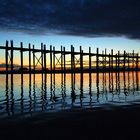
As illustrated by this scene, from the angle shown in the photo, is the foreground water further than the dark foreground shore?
Yes

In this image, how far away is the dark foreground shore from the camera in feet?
21.3

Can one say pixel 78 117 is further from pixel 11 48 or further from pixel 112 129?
pixel 11 48

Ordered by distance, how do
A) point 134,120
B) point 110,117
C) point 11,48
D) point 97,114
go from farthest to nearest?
1. point 11,48
2. point 97,114
3. point 110,117
4. point 134,120

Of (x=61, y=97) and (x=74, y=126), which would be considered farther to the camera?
(x=61, y=97)

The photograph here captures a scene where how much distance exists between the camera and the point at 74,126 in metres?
7.48

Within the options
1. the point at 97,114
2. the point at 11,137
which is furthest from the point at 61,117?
the point at 11,137

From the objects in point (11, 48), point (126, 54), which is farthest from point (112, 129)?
point (126, 54)

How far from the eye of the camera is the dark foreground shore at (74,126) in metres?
6.50

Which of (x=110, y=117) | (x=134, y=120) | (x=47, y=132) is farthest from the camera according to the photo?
(x=110, y=117)

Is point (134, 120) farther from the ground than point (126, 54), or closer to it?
closer to it

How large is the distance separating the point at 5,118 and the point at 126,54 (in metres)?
50.4

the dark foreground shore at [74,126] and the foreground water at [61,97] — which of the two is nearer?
the dark foreground shore at [74,126]

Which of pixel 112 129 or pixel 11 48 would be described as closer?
pixel 112 129

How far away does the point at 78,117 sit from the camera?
879 cm
